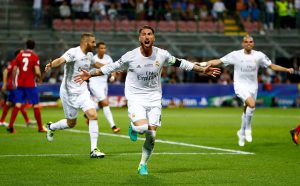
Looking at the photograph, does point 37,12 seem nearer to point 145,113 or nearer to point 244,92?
point 244,92

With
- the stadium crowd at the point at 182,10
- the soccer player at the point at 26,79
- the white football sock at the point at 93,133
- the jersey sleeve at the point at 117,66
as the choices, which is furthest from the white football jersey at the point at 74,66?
the stadium crowd at the point at 182,10

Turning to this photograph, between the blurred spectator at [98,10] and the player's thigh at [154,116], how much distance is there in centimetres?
2728

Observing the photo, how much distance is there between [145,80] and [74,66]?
11.1ft

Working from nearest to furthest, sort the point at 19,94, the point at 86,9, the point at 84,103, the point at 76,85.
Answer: the point at 84,103 < the point at 76,85 < the point at 19,94 < the point at 86,9

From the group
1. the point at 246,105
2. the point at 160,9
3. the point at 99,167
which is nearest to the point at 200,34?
the point at 160,9

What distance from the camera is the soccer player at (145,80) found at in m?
12.1

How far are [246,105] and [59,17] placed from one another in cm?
2238

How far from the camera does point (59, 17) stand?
128 feet

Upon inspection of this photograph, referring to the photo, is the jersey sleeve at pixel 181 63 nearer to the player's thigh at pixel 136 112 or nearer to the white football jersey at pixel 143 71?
the white football jersey at pixel 143 71

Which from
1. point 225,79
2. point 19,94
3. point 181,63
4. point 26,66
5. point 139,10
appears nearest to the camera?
point 181,63

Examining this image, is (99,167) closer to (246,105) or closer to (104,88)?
(246,105)

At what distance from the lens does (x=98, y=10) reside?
1542 inches

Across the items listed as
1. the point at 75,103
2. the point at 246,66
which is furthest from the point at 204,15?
the point at 75,103

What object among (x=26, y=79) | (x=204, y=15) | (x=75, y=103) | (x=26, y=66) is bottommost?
(x=26, y=79)
